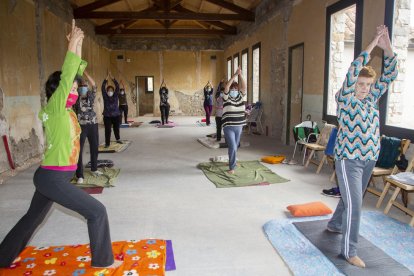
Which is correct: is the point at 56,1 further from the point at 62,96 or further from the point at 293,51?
the point at 62,96

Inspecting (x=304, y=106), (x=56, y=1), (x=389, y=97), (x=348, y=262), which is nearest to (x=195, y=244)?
(x=348, y=262)

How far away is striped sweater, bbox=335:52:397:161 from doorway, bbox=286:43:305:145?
5490 mm

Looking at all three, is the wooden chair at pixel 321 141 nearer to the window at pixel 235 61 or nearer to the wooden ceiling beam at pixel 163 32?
the window at pixel 235 61

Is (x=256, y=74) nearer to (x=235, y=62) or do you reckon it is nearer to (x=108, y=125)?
(x=235, y=62)

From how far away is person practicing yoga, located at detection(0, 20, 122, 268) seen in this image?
2.45 meters

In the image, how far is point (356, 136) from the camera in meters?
2.80

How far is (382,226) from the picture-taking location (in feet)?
12.1

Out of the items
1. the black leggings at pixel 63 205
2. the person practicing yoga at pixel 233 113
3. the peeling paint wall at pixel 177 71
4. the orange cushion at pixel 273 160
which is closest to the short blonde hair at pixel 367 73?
the black leggings at pixel 63 205

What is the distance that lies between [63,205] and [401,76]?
4799 mm

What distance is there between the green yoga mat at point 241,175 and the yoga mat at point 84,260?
2.20 meters

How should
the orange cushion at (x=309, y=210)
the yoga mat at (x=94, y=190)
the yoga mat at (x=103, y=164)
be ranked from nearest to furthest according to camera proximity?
the orange cushion at (x=309, y=210) < the yoga mat at (x=94, y=190) < the yoga mat at (x=103, y=164)

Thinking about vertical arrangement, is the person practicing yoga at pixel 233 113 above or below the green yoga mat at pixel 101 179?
above

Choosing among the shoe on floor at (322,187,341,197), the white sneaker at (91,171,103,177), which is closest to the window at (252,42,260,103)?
the white sneaker at (91,171,103,177)

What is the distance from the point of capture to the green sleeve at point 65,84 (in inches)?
95.1
